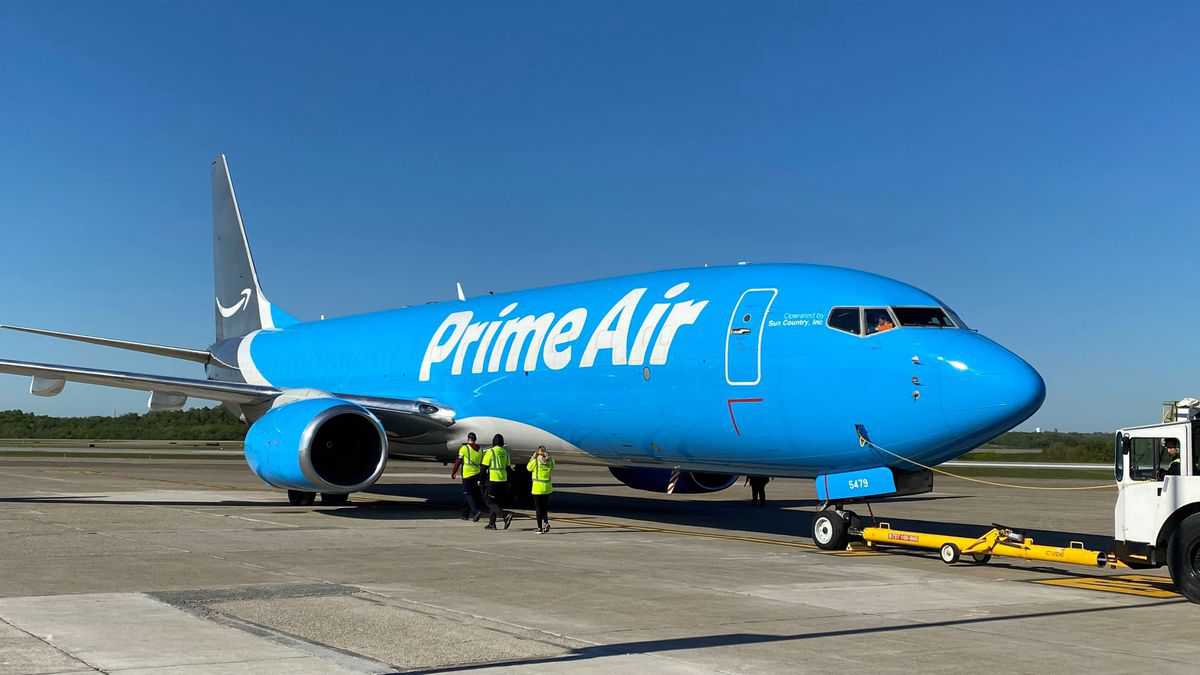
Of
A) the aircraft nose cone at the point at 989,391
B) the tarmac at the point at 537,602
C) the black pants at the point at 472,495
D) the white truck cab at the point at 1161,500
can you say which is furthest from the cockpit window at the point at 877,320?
the black pants at the point at 472,495

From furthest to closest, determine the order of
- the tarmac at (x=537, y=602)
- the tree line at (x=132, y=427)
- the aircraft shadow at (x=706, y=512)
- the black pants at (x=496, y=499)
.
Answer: the tree line at (x=132, y=427) → the aircraft shadow at (x=706, y=512) → the black pants at (x=496, y=499) → the tarmac at (x=537, y=602)

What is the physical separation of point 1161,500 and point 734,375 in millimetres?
5221

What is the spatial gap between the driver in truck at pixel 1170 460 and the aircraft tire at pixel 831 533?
374 centimetres

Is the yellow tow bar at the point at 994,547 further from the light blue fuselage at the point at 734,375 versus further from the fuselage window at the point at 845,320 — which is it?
the fuselage window at the point at 845,320

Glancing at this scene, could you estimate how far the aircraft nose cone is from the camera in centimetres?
1192

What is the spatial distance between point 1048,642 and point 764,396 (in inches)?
247

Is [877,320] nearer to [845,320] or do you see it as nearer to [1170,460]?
[845,320]

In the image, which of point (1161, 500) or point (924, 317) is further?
point (924, 317)

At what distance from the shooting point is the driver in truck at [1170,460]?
10.8m

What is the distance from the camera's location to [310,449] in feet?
57.9

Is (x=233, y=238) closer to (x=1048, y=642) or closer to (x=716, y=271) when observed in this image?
(x=716, y=271)

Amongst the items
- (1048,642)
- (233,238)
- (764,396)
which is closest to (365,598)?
(1048,642)

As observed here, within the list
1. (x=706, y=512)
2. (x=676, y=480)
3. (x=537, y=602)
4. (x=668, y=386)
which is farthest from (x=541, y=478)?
(x=537, y=602)

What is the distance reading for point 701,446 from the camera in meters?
14.8
